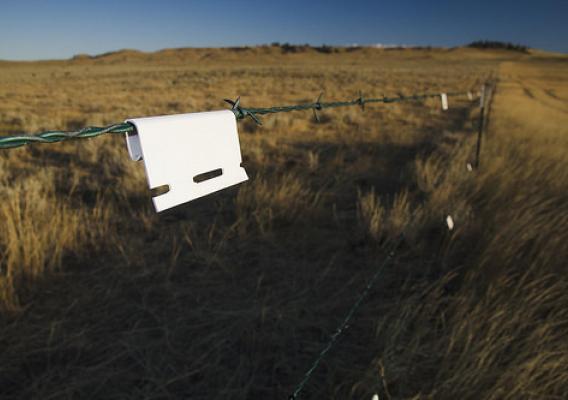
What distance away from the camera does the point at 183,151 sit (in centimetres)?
96

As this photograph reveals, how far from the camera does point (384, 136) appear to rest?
324 inches

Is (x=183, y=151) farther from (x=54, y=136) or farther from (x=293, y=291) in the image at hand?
(x=293, y=291)

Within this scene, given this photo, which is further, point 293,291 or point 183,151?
point 293,291

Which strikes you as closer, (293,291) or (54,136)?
(54,136)

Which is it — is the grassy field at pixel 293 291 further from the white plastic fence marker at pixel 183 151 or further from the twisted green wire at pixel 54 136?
the twisted green wire at pixel 54 136

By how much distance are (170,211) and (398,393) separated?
9.92ft

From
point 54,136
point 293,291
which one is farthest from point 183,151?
point 293,291

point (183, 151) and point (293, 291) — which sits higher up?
point (183, 151)

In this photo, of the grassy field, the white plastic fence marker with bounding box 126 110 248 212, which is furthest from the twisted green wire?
the grassy field

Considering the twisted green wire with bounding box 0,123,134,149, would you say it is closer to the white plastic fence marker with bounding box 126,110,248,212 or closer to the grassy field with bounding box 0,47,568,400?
the white plastic fence marker with bounding box 126,110,248,212

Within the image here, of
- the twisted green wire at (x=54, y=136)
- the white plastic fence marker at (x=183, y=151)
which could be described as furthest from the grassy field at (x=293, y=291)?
the twisted green wire at (x=54, y=136)

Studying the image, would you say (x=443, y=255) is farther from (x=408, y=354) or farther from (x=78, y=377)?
(x=78, y=377)

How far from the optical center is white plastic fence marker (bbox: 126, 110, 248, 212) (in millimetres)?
871

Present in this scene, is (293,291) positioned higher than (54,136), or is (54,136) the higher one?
(54,136)
